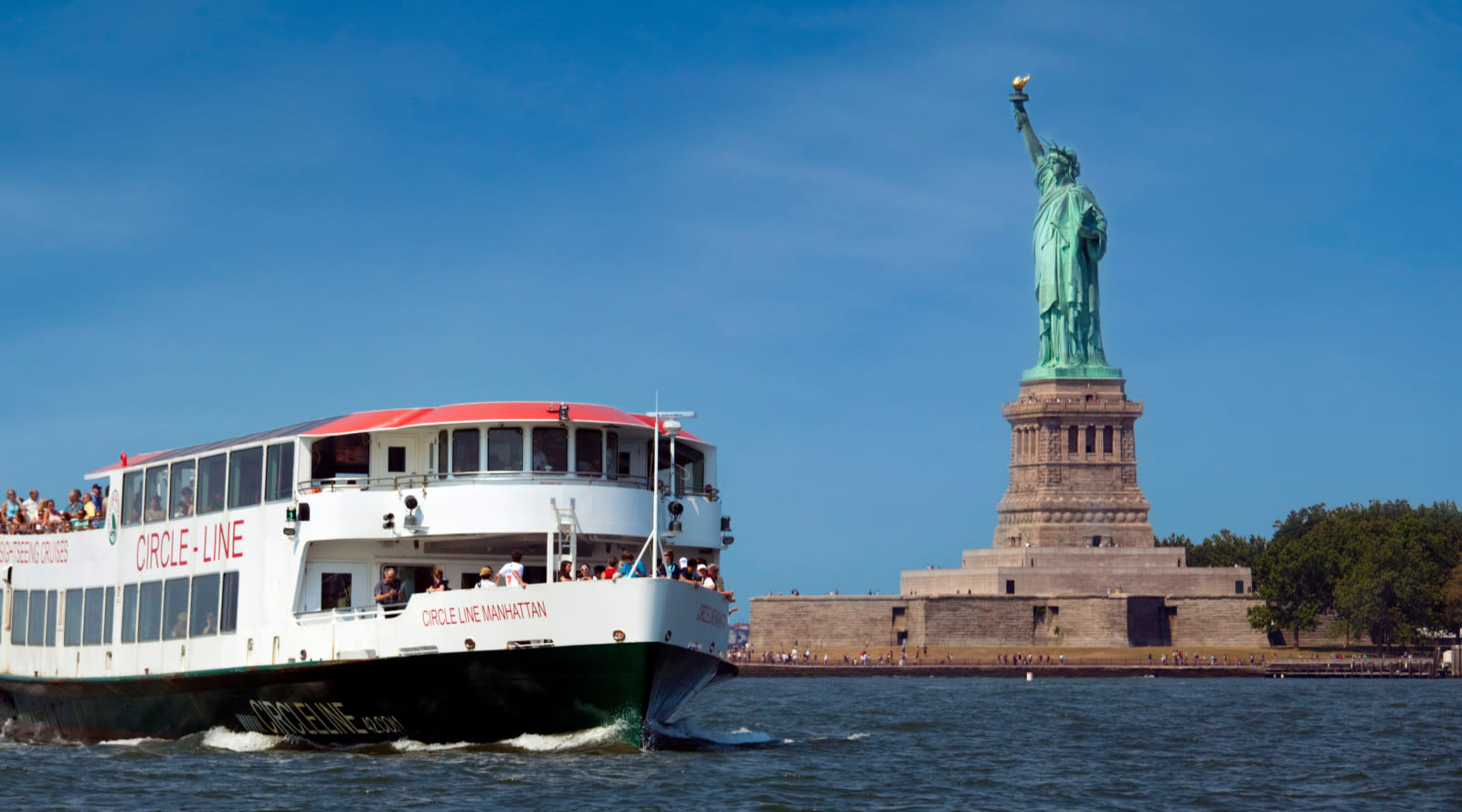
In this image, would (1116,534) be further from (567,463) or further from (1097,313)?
(567,463)

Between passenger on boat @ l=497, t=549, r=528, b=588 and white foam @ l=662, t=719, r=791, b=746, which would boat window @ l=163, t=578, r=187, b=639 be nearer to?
passenger on boat @ l=497, t=549, r=528, b=588

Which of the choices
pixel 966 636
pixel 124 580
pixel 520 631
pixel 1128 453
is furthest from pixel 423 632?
pixel 1128 453

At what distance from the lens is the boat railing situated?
3534cm

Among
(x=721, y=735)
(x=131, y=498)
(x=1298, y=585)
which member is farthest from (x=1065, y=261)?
(x=131, y=498)

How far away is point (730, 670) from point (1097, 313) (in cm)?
10238

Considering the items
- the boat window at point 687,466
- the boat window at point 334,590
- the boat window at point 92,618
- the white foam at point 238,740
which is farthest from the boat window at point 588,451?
the boat window at point 92,618

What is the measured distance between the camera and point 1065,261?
5276 inches

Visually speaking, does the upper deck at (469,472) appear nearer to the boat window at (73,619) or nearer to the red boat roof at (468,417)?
the red boat roof at (468,417)

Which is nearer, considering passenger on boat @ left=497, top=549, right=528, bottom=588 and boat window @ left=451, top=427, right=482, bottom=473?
passenger on boat @ left=497, top=549, right=528, bottom=588

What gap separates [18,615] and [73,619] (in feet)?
11.5

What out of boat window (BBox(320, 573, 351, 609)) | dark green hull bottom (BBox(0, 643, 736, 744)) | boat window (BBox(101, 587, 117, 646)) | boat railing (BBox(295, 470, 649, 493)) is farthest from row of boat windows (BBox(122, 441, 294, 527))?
dark green hull bottom (BBox(0, 643, 736, 744))

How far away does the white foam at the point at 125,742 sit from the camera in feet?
136

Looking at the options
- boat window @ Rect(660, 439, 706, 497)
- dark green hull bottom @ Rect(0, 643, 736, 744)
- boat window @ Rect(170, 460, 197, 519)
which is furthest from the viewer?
boat window @ Rect(170, 460, 197, 519)

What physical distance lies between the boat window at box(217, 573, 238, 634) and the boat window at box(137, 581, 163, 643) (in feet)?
9.45
